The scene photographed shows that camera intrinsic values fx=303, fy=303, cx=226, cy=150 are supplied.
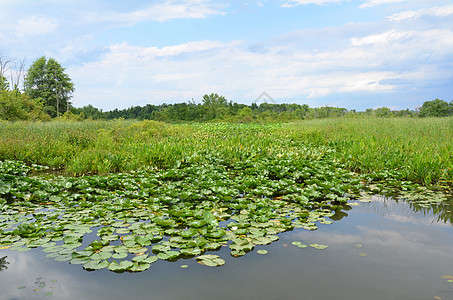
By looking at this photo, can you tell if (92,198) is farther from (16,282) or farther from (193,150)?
(193,150)

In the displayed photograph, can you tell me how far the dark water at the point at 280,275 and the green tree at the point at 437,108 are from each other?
144 ft

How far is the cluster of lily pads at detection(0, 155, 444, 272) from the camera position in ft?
10.1

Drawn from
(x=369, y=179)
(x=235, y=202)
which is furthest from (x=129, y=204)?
(x=369, y=179)

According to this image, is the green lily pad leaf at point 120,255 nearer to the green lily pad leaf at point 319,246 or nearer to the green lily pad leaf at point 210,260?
the green lily pad leaf at point 210,260

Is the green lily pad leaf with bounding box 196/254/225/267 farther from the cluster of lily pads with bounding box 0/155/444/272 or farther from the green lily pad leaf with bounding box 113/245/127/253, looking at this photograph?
the green lily pad leaf with bounding box 113/245/127/253

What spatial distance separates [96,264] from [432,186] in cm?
588

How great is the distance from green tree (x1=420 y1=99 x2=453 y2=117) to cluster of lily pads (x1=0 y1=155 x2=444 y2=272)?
42510 millimetres

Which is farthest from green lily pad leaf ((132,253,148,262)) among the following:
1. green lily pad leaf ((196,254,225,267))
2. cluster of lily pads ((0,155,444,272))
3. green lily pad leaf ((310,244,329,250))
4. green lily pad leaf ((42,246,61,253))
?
green lily pad leaf ((310,244,329,250))

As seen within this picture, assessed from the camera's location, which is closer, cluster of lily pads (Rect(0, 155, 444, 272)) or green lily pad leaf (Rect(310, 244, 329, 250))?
cluster of lily pads (Rect(0, 155, 444, 272))

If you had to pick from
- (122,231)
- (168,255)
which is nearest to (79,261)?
(122,231)

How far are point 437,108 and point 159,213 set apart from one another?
47.7 metres

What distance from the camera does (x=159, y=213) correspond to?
4191 millimetres

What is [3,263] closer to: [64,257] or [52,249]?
[52,249]

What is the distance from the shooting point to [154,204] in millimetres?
4426
